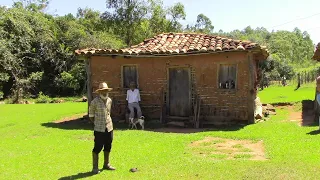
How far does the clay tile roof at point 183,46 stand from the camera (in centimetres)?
1295

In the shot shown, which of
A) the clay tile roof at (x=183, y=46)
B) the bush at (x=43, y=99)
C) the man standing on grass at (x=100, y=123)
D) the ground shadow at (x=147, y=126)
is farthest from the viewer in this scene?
the bush at (x=43, y=99)

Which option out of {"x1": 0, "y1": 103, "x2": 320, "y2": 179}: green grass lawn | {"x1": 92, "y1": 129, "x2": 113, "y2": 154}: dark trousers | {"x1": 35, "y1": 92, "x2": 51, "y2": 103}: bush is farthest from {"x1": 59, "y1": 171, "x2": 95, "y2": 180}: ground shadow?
{"x1": 35, "y1": 92, "x2": 51, "y2": 103}: bush

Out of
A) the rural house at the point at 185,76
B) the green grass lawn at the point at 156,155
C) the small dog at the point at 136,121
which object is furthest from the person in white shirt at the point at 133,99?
the green grass lawn at the point at 156,155

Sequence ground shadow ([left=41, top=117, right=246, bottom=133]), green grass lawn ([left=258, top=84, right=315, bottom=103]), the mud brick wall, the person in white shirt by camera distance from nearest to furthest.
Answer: ground shadow ([left=41, top=117, right=246, bottom=133]), the mud brick wall, the person in white shirt, green grass lawn ([left=258, top=84, right=315, bottom=103])

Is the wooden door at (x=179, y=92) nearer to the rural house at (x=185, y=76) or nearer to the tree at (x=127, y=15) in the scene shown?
the rural house at (x=185, y=76)

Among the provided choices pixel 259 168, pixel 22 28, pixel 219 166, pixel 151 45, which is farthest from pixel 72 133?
pixel 22 28

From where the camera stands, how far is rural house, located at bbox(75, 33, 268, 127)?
13180mm

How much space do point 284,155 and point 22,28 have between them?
25.2 meters

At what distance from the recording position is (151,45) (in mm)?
14961

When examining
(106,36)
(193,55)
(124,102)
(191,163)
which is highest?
(106,36)

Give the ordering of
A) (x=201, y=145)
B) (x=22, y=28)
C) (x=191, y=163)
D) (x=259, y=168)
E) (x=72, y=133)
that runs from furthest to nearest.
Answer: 1. (x=22, y=28)
2. (x=72, y=133)
3. (x=201, y=145)
4. (x=191, y=163)
5. (x=259, y=168)

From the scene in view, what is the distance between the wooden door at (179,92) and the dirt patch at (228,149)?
140 inches

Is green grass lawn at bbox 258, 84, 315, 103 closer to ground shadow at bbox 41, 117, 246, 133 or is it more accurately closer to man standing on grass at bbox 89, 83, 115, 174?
ground shadow at bbox 41, 117, 246, 133

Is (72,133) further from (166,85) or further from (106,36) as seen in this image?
(106,36)
